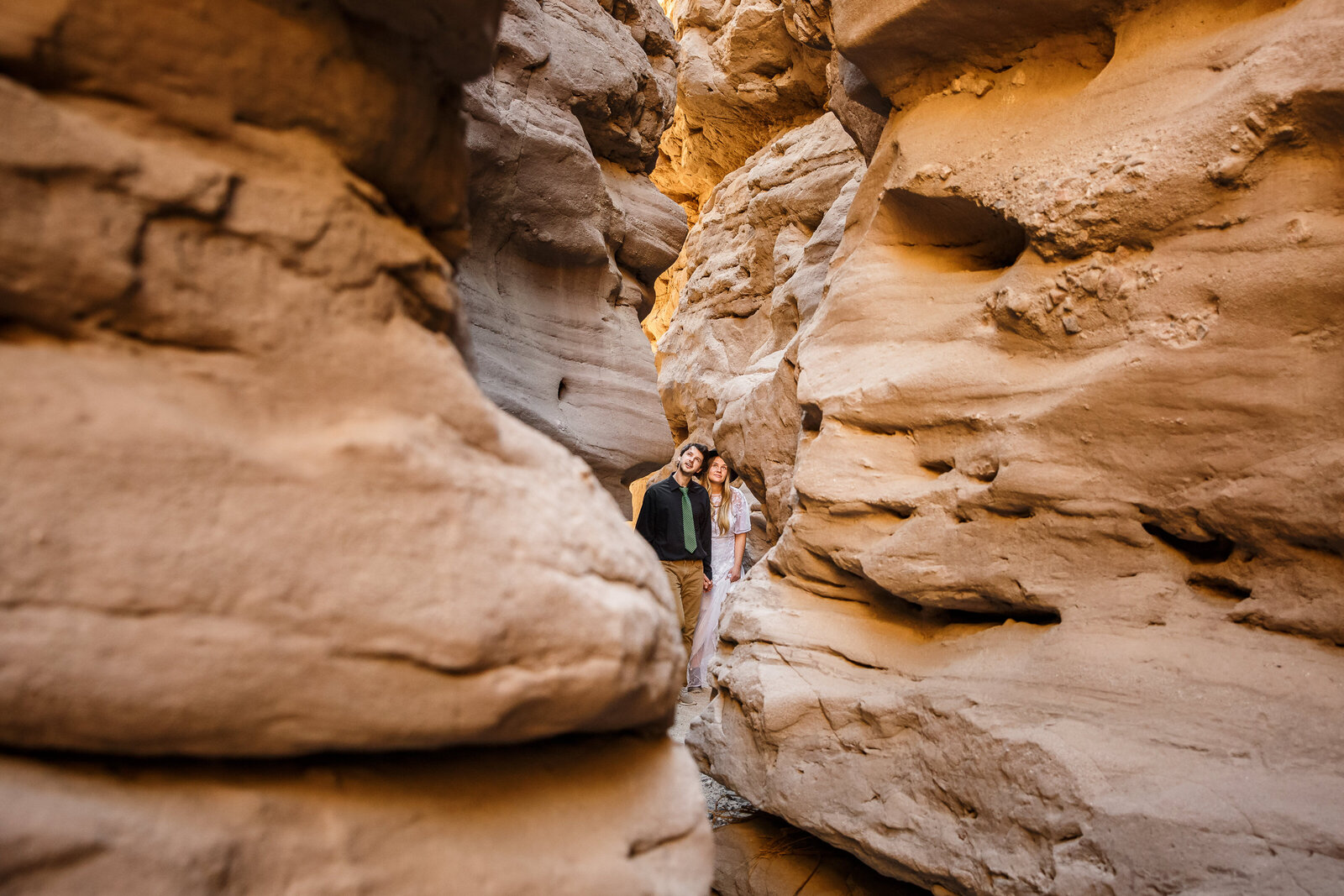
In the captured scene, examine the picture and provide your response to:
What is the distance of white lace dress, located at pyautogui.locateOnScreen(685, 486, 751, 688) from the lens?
5758 mm

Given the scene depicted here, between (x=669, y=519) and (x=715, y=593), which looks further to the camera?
(x=715, y=593)

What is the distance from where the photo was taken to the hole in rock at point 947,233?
3551 millimetres

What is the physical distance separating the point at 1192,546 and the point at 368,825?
282 cm

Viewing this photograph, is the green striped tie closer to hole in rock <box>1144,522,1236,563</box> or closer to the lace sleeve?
the lace sleeve

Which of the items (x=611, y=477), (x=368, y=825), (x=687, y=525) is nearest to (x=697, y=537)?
(x=687, y=525)

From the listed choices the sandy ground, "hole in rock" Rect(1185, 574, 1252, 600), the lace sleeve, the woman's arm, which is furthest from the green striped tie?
"hole in rock" Rect(1185, 574, 1252, 600)

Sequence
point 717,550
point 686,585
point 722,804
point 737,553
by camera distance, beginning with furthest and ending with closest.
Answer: point 717,550 → point 737,553 → point 686,585 → point 722,804

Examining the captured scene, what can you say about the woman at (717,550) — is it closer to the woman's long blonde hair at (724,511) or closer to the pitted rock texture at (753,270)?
the woman's long blonde hair at (724,511)

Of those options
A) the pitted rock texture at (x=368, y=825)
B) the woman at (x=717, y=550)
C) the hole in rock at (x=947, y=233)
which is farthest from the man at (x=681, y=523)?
the pitted rock texture at (x=368, y=825)

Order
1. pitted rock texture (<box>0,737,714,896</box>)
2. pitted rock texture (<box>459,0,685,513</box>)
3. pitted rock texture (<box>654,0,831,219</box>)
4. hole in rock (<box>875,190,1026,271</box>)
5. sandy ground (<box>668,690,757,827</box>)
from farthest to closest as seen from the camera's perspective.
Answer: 1. pitted rock texture (<box>654,0,831,219</box>)
2. pitted rock texture (<box>459,0,685,513</box>)
3. sandy ground (<box>668,690,757,827</box>)
4. hole in rock (<box>875,190,1026,271</box>)
5. pitted rock texture (<box>0,737,714,896</box>)

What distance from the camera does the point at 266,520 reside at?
3.90ft

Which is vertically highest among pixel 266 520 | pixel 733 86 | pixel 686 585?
pixel 733 86

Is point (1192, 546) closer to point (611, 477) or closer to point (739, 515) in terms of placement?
point (739, 515)

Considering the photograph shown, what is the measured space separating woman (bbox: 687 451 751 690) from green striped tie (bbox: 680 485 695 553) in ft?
1.17
